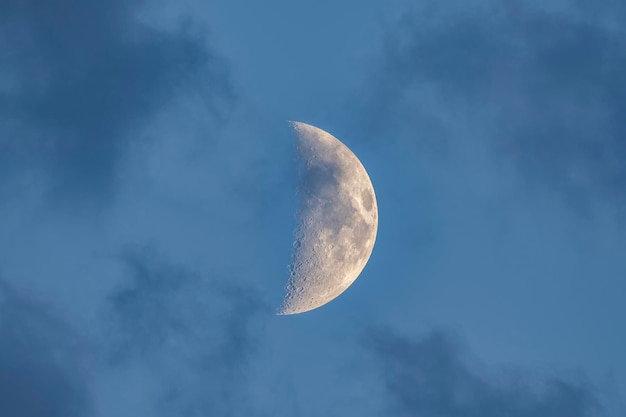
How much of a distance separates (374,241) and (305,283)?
8006mm

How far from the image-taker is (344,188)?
59250mm

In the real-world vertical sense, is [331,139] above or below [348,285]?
above

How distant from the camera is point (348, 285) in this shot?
62.9 m

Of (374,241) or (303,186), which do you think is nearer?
(303,186)

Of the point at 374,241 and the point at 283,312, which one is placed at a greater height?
the point at 374,241

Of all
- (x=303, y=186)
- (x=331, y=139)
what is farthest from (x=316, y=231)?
(x=331, y=139)

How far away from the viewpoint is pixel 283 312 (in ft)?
194

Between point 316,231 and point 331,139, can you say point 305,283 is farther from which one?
point 331,139

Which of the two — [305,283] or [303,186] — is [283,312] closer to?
[305,283]

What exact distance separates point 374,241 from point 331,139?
9.77 metres

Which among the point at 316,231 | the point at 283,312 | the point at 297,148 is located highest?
the point at 297,148

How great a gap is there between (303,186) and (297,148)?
350cm

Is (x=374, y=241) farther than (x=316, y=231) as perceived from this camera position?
Yes

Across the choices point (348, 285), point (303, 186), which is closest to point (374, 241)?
point (348, 285)
